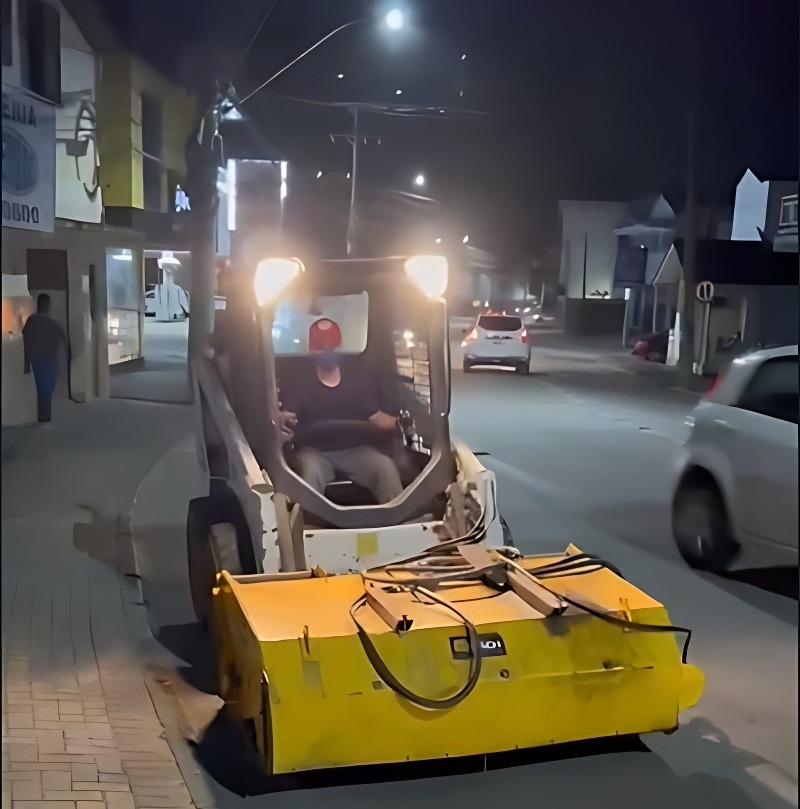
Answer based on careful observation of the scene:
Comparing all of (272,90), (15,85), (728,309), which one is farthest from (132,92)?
(728,309)

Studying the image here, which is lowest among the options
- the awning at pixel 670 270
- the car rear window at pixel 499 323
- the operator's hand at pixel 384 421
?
the operator's hand at pixel 384 421

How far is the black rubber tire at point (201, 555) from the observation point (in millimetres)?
3816

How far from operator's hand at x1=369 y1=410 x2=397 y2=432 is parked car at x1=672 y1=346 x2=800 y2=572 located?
1.79 m

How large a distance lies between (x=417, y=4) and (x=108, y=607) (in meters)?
4.66

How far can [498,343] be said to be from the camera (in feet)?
36.9

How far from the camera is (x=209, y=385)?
13.0 feet

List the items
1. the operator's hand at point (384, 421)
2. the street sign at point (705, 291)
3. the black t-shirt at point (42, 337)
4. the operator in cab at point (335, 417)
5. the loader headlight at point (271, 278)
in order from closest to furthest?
1. the loader headlight at point (271, 278)
2. the operator in cab at point (335, 417)
3. the operator's hand at point (384, 421)
4. the black t-shirt at point (42, 337)
5. the street sign at point (705, 291)

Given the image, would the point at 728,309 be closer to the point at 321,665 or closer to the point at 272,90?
the point at 272,90

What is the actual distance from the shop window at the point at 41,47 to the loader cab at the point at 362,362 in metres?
1.55

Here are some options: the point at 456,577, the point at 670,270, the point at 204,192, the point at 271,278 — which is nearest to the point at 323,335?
the point at 271,278

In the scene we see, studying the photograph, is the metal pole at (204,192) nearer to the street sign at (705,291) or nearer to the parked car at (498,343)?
the parked car at (498,343)

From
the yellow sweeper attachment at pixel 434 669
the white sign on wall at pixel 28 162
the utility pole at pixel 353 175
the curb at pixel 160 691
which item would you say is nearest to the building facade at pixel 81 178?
the white sign on wall at pixel 28 162

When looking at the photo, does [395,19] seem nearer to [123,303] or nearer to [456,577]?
[123,303]

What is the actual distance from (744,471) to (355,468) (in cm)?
198
